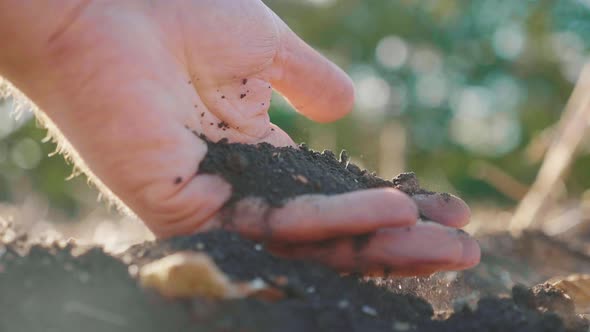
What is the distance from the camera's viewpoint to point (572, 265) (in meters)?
3.14

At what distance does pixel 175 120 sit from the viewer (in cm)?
176

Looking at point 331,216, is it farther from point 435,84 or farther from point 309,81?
point 435,84

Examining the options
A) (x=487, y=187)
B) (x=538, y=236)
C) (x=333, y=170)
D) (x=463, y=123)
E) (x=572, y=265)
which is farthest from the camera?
(x=463, y=123)

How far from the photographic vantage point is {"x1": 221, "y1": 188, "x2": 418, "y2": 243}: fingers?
145cm

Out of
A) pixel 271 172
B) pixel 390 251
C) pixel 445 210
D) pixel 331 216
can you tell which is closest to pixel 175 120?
pixel 271 172

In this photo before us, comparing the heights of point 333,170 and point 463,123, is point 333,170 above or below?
above

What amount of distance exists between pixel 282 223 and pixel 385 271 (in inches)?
10.6

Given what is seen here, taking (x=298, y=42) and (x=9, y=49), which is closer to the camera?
(x=9, y=49)

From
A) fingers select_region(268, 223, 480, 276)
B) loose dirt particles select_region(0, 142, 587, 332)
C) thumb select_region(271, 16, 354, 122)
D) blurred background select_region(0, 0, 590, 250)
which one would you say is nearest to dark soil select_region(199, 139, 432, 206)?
→ loose dirt particles select_region(0, 142, 587, 332)

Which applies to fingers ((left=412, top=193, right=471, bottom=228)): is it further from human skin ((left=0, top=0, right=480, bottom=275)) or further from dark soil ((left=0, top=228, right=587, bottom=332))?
dark soil ((left=0, top=228, right=587, bottom=332))

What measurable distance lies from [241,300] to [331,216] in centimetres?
38

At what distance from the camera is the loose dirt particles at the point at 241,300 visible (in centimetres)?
111

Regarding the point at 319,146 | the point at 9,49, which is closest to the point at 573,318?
the point at 9,49

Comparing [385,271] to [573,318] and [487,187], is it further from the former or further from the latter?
[487,187]
